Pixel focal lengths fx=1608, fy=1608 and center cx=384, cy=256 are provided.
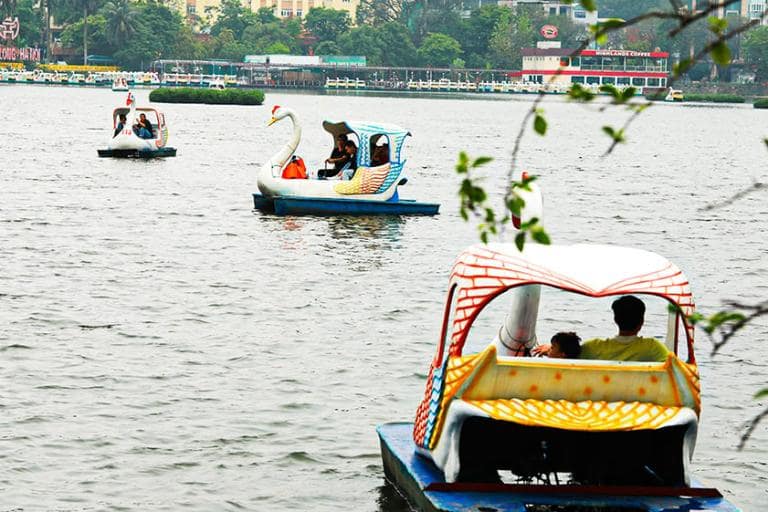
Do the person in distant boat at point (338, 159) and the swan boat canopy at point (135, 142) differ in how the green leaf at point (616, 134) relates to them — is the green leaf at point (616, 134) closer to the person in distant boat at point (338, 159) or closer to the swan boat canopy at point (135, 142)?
the person in distant boat at point (338, 159)

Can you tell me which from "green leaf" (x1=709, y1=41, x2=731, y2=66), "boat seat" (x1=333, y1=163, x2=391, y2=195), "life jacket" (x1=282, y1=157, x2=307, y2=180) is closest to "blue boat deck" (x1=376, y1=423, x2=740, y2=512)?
"green leaf" (x1=709, y1=41, x2=731, y2=66)

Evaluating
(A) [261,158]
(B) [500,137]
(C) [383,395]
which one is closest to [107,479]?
(C) [383,395]

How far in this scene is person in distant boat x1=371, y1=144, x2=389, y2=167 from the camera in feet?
97.2

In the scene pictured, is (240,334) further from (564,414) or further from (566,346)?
(564,414)

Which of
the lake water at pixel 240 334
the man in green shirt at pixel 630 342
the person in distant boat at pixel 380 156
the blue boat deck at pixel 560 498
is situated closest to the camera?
the blue boat deck at pixel 560 498

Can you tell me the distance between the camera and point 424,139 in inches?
3068

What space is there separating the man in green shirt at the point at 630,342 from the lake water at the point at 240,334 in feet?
4.70

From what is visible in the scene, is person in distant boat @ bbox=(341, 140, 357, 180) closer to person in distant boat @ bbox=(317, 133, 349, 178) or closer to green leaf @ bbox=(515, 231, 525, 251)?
person in distant boat @ bbox=(317, 133, 349, 178)

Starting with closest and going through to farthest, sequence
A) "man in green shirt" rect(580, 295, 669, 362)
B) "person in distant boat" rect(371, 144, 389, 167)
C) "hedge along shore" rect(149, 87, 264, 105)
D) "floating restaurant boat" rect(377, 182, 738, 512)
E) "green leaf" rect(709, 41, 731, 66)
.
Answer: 1. "green leaf" rect(709, 41, 731, 66)
2. "floating restaurant boat" rect(377, 182, 738, 512)
3. "man in green shirt" rect(580, 295, 669, 362)
4. "person in distant boat" rect(371, 144, 389, 167)
5. "hedge along shore" rect(149, 87, 264, 105)

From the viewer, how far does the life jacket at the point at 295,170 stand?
30766 mm

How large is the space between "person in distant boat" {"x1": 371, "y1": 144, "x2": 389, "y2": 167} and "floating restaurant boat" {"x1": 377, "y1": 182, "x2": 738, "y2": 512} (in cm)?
1998

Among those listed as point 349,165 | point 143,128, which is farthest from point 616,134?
point 143,128

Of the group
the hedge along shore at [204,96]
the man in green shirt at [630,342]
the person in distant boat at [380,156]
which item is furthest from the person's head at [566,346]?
the hedge along shore at [204,96]

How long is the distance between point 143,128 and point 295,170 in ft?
62.2
